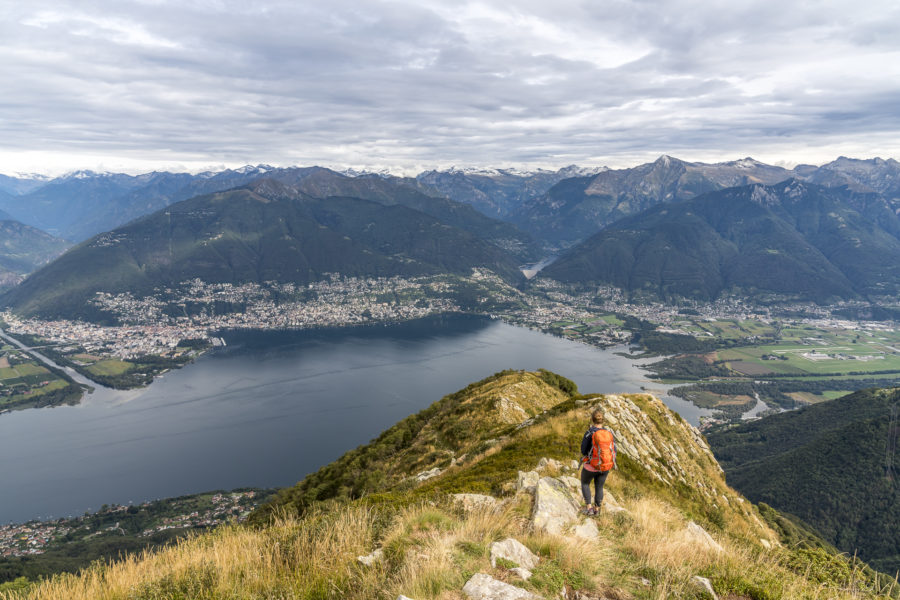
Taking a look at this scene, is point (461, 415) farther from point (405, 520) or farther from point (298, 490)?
point (405, 520)

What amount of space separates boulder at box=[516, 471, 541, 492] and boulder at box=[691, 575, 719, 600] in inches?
207

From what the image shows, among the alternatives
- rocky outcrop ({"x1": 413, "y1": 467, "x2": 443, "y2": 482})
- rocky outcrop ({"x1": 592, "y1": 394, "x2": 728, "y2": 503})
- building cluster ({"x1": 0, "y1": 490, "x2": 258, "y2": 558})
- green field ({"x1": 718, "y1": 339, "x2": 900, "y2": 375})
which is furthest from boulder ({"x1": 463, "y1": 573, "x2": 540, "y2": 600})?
green field ({"x1": 718, "y1": 339, "x2": 900, "y2": 375})

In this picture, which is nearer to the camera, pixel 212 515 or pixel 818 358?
pixel 212 515

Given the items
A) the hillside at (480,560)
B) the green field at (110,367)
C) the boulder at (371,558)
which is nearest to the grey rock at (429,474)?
the hillside at (480,560)

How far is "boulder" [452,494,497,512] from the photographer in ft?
32.0

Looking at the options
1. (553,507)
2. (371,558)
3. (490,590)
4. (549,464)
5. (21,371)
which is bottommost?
(21,371)

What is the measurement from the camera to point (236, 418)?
378 feet

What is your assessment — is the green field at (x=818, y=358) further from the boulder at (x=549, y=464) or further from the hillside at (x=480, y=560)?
the hillside at (x=480, y=560)

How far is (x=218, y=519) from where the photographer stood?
225 feet

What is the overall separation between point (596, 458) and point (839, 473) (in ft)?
315

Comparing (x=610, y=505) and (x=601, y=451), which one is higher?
(x=601, y=451)

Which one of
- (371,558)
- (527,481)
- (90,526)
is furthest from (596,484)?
(90,526)

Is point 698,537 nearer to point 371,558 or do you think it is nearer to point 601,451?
point 601,451

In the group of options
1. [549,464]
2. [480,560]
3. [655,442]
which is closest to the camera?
[480,560]
